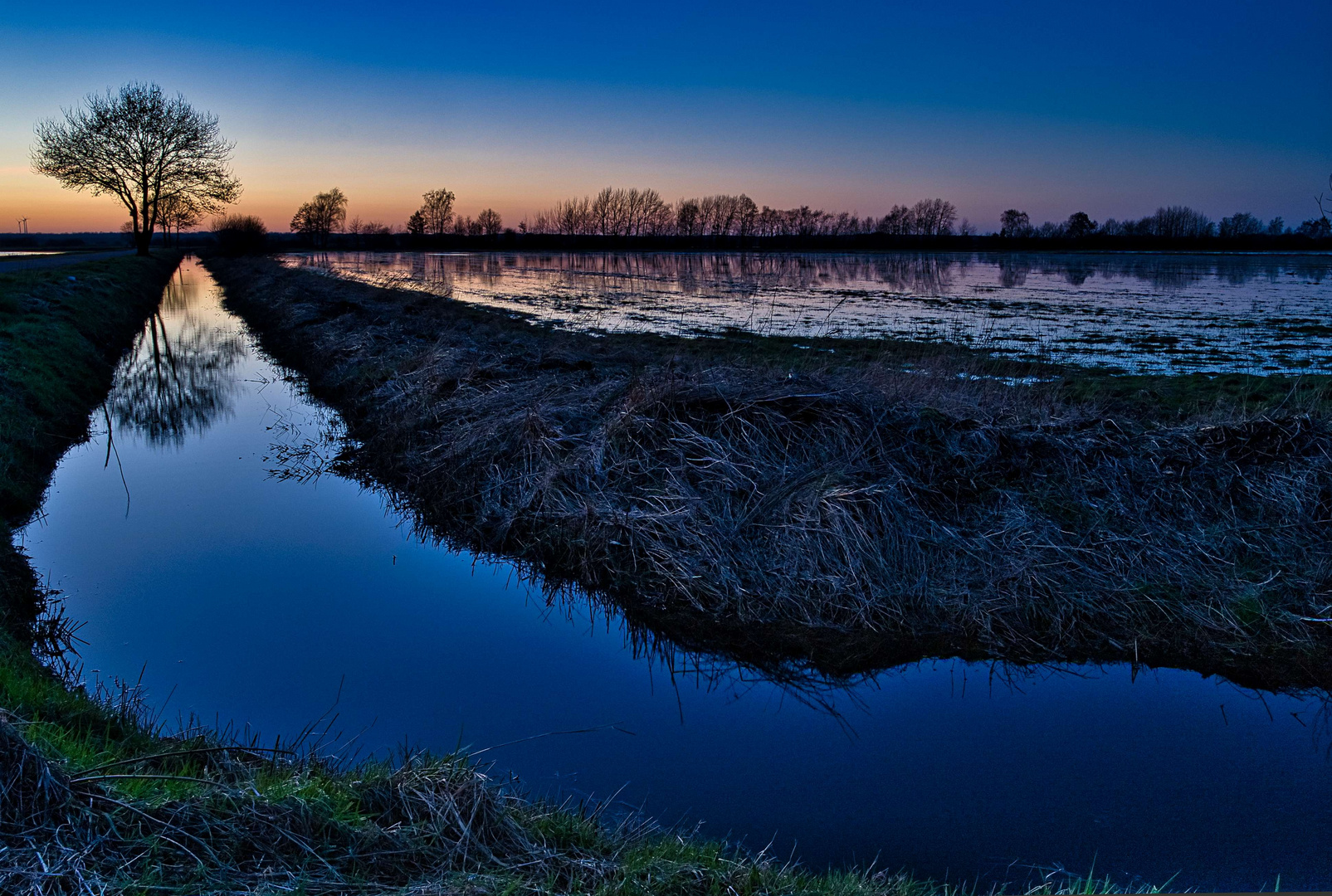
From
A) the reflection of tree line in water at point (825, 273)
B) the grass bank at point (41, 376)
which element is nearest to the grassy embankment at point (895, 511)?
the grass bank at point (41, 376)

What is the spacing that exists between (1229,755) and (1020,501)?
126 inches

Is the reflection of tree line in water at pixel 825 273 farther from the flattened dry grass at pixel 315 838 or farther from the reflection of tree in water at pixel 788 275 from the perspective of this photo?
the flattened dry grass at pixel 315 838

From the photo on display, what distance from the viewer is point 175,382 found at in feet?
56.7

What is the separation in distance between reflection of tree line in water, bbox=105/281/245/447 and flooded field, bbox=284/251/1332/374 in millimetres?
8693

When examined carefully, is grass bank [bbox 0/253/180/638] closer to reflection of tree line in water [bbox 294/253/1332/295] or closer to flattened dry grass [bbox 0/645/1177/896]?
flattened dry grass [bbox 0/645/1177/896]

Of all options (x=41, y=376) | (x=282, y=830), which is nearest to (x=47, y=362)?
(x=41, y=376)

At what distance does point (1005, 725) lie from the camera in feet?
17.9

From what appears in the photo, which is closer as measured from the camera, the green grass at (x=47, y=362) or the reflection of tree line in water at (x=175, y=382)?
the green grass at (x=47, y=362)

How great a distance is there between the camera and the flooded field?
736 inches

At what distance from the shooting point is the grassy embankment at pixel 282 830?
297 cm

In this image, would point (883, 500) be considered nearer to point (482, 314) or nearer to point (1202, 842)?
point (1202, 842)

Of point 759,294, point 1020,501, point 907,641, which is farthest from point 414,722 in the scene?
point 759,294

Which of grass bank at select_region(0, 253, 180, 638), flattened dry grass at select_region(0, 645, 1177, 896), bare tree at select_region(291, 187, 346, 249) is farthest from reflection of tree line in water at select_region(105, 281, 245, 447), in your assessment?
bare tree at select_region(291, 187, 346, 249)

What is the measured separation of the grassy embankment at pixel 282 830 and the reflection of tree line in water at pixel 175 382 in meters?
9.84
